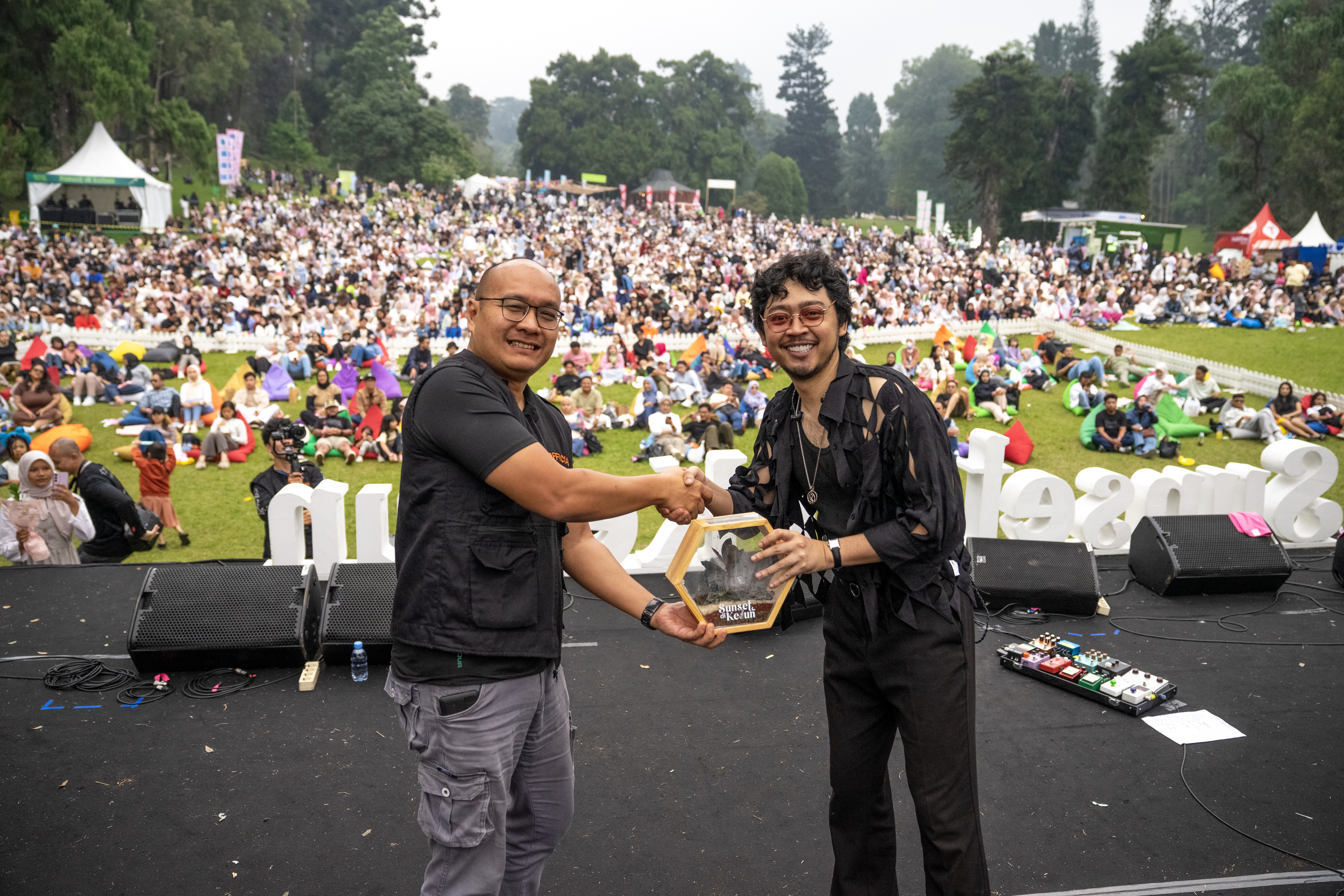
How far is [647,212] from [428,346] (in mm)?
32933

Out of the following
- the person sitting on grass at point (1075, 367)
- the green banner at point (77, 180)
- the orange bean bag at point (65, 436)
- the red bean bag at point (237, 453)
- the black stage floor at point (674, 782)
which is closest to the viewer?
the black stage floor at point (674, 782)

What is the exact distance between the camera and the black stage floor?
11.0ft

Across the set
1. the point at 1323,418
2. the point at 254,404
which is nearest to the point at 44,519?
the point at 254,404

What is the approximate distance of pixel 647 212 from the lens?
4769 cm

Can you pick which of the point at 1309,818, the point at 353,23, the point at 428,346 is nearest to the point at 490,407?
the point at 1309,818

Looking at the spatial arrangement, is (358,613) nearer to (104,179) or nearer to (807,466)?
(807,466)

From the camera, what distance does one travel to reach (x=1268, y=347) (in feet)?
69.8

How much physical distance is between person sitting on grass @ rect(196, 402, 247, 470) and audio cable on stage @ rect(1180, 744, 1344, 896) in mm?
11222

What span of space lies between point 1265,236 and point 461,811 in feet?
123

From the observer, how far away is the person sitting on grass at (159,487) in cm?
874

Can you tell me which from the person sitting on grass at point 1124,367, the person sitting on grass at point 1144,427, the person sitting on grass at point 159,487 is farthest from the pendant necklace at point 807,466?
the person sitting on grass at point 1124,367

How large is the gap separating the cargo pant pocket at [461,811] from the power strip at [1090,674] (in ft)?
12.3

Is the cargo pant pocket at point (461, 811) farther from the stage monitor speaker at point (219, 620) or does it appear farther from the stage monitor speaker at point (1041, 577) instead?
the stage monitor speaker at point (1041, 577)

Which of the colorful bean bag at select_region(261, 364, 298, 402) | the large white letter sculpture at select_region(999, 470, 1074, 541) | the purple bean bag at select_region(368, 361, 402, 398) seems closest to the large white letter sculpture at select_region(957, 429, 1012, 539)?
the large white letter sculpture at select_region(999, 470, 1074, 541)
